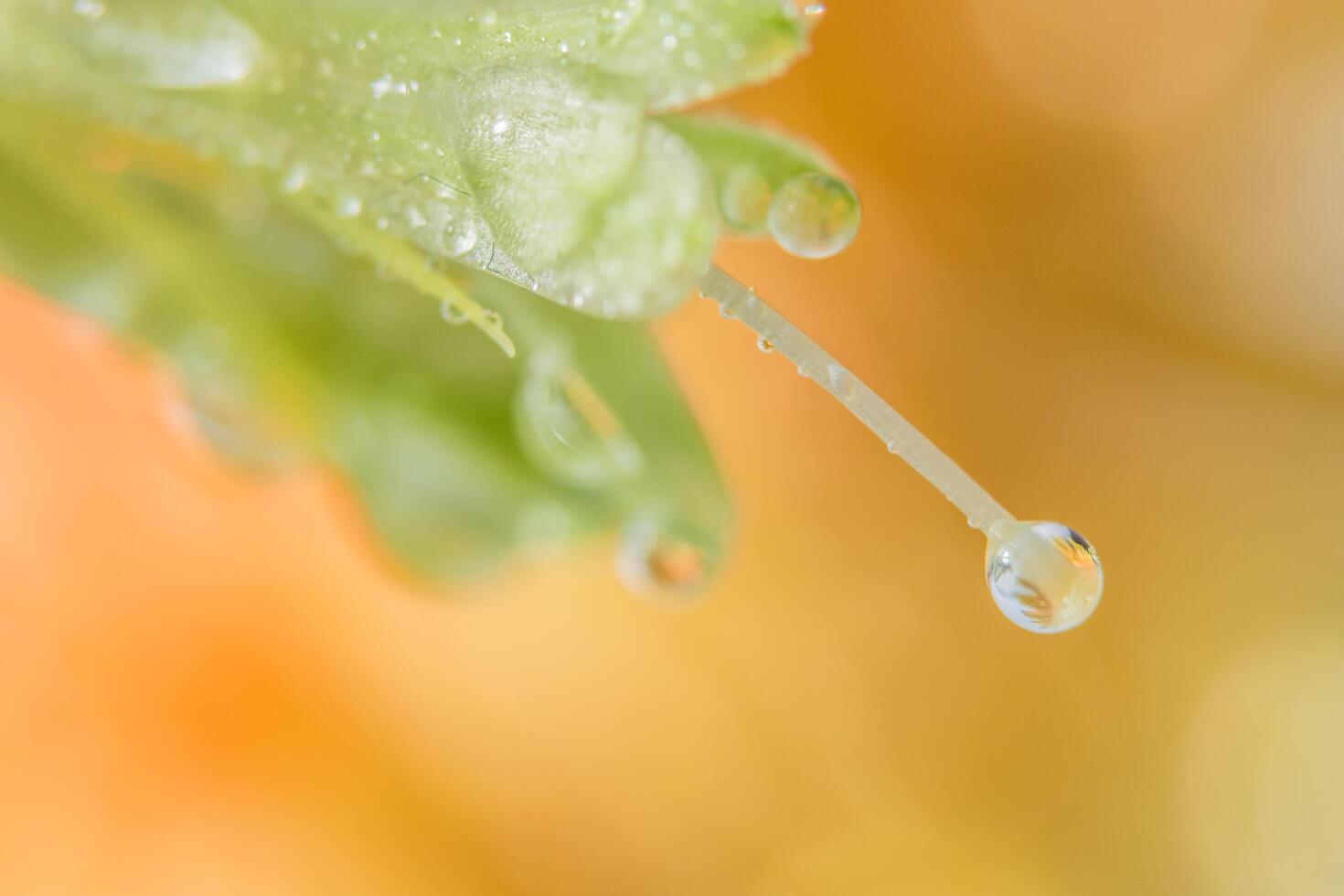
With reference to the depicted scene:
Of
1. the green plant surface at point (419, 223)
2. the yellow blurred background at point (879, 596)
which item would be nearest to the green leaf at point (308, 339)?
the green plant surface at point (419, 223)

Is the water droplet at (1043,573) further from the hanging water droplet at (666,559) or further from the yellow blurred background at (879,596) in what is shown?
the yellow blurred background at (879,596)

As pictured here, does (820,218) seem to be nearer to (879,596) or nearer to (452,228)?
(452,228)

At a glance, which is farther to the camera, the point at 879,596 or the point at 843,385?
the point at 879,596

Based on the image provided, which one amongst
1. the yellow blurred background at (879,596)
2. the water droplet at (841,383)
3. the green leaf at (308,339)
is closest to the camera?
the water droplet at (841,383)

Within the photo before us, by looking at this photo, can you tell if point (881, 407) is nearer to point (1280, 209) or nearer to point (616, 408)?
point (616, 408)

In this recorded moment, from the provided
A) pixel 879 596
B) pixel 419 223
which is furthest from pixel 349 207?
pixel 879 596

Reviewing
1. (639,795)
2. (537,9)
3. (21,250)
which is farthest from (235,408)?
(639,795)

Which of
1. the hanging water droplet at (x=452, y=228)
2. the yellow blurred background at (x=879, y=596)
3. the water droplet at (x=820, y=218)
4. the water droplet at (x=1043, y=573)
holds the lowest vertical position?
the hanging water droplet at (x=452, y=228)
